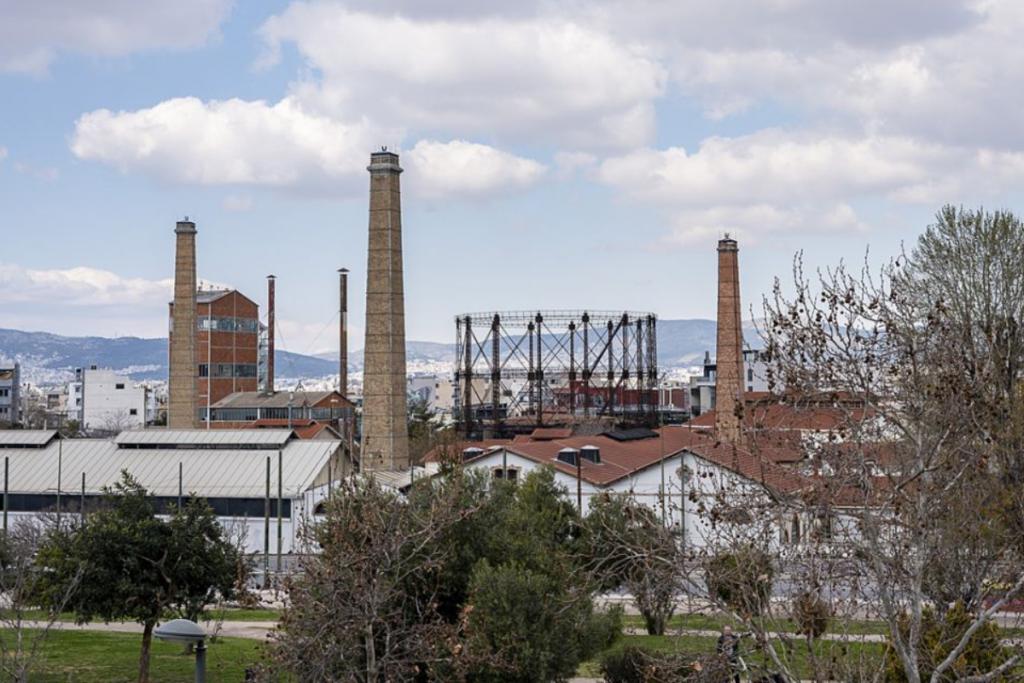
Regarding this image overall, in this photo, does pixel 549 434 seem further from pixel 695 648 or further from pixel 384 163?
pixel 695 648

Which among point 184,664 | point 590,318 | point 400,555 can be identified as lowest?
point 184,664

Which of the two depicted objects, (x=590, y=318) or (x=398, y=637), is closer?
(x=398, y=637)

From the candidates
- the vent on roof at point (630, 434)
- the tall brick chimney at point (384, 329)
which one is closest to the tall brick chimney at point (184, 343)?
the tall brick chimney at point (384, 329)

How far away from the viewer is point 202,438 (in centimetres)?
5641

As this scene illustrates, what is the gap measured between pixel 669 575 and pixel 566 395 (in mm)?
79117

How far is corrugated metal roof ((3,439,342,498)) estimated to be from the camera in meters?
51.1

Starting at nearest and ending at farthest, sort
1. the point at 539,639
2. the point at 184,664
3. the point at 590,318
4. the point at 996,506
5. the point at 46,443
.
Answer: the point at 996,506
the point at 539,639
the point at 184,664
the point at 46,443
the point at 590,318

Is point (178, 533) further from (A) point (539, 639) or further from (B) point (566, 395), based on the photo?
(B) point (566, 395)

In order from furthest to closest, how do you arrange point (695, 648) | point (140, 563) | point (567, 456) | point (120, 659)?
1. point (567, 456)
2. point (120, 659)
3. point (140, 563)
4. point (695, 648)

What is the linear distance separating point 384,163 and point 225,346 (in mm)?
40864

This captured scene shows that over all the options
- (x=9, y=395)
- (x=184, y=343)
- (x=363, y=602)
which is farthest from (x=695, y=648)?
(x=9, y=395)

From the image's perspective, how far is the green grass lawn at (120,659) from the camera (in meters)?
24.6

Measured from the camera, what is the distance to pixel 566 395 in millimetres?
90812

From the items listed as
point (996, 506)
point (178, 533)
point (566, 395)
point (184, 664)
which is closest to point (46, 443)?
point (184, 664)
